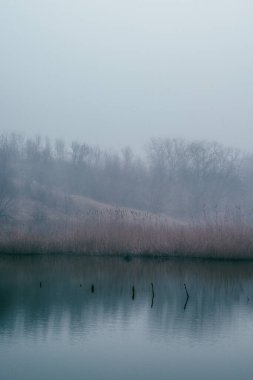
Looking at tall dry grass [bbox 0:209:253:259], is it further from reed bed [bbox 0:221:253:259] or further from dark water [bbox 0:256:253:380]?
dark water [bbox 0:256:253:380]

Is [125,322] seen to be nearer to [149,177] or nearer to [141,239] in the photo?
[141,239]

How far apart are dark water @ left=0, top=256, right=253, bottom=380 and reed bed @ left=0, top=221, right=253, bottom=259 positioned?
45.2 inches

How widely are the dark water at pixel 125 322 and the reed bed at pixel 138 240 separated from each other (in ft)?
3.77

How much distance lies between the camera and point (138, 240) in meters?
18.3

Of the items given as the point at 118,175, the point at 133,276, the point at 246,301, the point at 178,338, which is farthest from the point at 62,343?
the point at 118,175

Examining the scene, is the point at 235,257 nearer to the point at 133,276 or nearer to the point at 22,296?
the point at 133,276

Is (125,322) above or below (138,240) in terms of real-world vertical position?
below

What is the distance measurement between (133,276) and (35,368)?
25.4 feet

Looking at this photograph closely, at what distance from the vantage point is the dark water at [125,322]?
7.84 metres

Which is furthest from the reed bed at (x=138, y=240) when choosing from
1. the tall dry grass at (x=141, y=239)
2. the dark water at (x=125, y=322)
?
the dark water at (x=125, y=322)

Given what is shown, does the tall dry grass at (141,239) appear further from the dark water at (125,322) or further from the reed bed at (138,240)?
the dark water at (125,322)

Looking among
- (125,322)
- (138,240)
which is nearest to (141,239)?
(138,240)

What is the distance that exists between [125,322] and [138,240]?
794 cm

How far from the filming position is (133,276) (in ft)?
50.0
